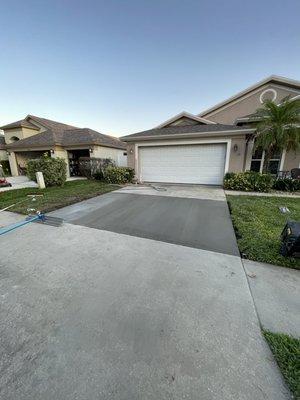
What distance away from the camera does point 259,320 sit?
2.01 metres

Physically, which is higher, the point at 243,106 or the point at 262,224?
the point at 243,106

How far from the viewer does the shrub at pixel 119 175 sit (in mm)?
11703

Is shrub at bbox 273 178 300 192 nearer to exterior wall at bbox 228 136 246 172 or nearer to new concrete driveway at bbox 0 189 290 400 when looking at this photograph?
exterior wall at bbox 228 136 246 172

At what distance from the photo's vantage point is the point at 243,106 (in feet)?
49.0

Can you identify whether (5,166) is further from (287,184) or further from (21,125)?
(287,184)

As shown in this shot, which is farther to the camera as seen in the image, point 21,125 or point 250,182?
point 21,125

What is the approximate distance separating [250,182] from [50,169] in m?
10.8

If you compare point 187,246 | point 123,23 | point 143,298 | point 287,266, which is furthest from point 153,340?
point 123,23

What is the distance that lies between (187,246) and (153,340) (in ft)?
6.93

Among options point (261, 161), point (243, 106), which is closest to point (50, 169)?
point (261, 161)

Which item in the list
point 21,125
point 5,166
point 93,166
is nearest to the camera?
point 93,166

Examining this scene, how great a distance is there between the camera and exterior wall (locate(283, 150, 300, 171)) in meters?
10.6

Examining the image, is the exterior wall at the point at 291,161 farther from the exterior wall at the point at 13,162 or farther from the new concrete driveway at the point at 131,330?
the exterior wall at the point at 13,162

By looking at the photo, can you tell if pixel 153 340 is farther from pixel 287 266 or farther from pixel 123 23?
pixel 123 23
